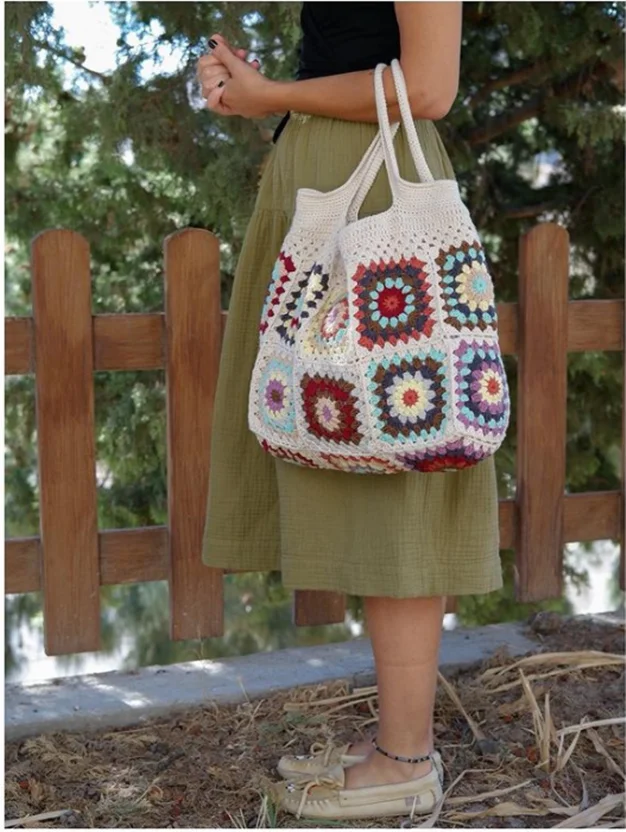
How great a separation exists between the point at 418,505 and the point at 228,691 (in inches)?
40.5

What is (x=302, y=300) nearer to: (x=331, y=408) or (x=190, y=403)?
(x=331, y=408)

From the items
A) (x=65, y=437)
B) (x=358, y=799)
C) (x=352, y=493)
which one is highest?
(x=65, y=437)

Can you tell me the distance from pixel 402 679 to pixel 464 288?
0.79 m

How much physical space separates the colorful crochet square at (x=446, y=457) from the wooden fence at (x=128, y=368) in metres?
1.10

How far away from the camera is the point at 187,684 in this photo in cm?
307

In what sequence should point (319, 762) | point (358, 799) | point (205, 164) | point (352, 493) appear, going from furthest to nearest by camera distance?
point (205, 164) < point (319, 762) < point (358, 799) < point (352, 493)

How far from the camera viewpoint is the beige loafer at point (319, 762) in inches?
97.1

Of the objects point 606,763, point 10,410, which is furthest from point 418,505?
point 10,410

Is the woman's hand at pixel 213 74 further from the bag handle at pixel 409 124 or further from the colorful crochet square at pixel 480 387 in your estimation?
the colorful crochet square at pixel 480 387

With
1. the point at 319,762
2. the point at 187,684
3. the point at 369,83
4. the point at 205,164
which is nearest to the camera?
the point at 369,83

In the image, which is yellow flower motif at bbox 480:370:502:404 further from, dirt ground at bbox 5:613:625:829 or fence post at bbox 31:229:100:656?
fence post at bbox 31:229:100:656

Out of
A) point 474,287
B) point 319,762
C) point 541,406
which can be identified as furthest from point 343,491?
point 541,406

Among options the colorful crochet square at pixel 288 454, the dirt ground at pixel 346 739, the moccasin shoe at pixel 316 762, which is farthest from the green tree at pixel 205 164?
the moccasin shoe at pixel 316 762

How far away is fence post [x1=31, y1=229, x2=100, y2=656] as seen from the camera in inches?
114
